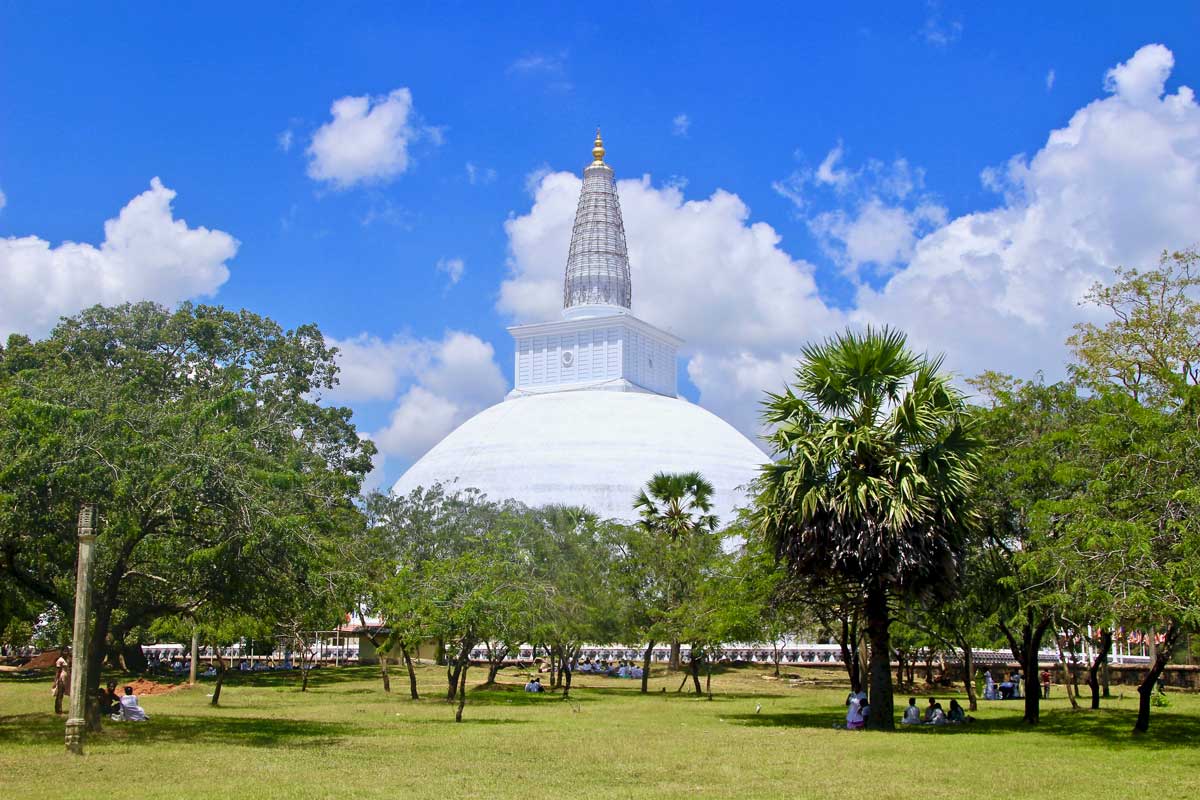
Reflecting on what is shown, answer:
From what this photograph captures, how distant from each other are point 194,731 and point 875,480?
1326cm

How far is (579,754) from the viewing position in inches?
703

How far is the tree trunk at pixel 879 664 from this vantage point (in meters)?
22.8

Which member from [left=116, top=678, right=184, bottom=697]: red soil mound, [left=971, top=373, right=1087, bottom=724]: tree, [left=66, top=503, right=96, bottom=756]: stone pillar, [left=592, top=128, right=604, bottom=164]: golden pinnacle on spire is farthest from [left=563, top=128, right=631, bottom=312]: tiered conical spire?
[left=66, top=503, right=96, bottom=756]: stone pillar

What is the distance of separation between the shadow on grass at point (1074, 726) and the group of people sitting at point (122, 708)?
11931 millimetres

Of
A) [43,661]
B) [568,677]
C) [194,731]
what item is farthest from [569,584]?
[43,661]

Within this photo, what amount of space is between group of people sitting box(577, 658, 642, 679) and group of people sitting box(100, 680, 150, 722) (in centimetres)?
2632

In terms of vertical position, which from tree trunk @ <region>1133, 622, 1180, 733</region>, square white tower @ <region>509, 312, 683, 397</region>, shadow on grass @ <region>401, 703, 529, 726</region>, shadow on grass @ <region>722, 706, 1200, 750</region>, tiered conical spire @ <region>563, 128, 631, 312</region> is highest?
tiered conical spire @ <region>563, 128, 631, 312</region>

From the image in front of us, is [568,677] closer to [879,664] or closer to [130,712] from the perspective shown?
[879,664]

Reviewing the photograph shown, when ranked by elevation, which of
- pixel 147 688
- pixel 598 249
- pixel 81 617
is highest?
pixel 598 249

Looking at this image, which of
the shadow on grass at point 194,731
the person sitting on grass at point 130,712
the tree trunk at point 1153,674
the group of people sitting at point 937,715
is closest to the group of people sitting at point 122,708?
the person sitting on grass at point 130,712

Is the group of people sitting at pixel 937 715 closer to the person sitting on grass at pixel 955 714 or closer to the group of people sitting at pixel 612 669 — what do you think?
the person sitting on grass at pixel 955 714

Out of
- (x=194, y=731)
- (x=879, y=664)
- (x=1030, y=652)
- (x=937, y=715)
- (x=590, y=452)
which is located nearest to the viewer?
(x=194, y=731)

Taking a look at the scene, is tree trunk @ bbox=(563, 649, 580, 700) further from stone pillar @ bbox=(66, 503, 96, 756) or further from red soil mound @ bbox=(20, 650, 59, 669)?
red soil mound @ bbox=(20, 650, 59, 669)

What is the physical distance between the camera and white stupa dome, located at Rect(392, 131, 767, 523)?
6031cm
